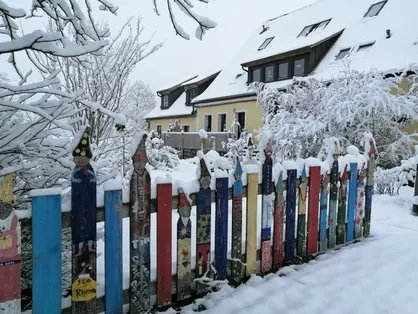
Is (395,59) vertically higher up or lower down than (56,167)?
higher up

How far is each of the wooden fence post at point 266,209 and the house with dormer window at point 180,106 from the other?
1935cm

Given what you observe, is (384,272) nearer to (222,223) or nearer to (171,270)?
(222,223)

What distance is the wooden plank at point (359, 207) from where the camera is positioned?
3.81 metres

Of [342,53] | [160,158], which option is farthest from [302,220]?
[342,53]

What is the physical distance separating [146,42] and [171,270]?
14.3 ft

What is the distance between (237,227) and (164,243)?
2.18 ft

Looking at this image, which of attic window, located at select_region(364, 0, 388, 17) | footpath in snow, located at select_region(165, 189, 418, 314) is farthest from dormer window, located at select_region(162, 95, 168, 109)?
footpath in snow, located at select_region(165, 189, 418, 314)

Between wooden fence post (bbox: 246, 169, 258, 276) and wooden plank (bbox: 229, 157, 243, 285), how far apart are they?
0.10 meters

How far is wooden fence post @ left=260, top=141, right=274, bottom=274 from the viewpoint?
285 cm

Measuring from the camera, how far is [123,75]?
5301mm

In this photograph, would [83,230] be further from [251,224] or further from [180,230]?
[251,224]

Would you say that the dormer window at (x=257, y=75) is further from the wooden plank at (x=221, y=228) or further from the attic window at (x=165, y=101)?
the wooden plank at (x=221, y=228)

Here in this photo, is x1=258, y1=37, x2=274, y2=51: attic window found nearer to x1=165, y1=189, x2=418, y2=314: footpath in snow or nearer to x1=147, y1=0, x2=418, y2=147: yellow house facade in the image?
x1=147, y1=0, x2=418, y2=147: yellow house facade

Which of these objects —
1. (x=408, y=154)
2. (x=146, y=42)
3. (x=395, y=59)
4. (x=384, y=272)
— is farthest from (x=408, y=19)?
(x=384, y=272)
